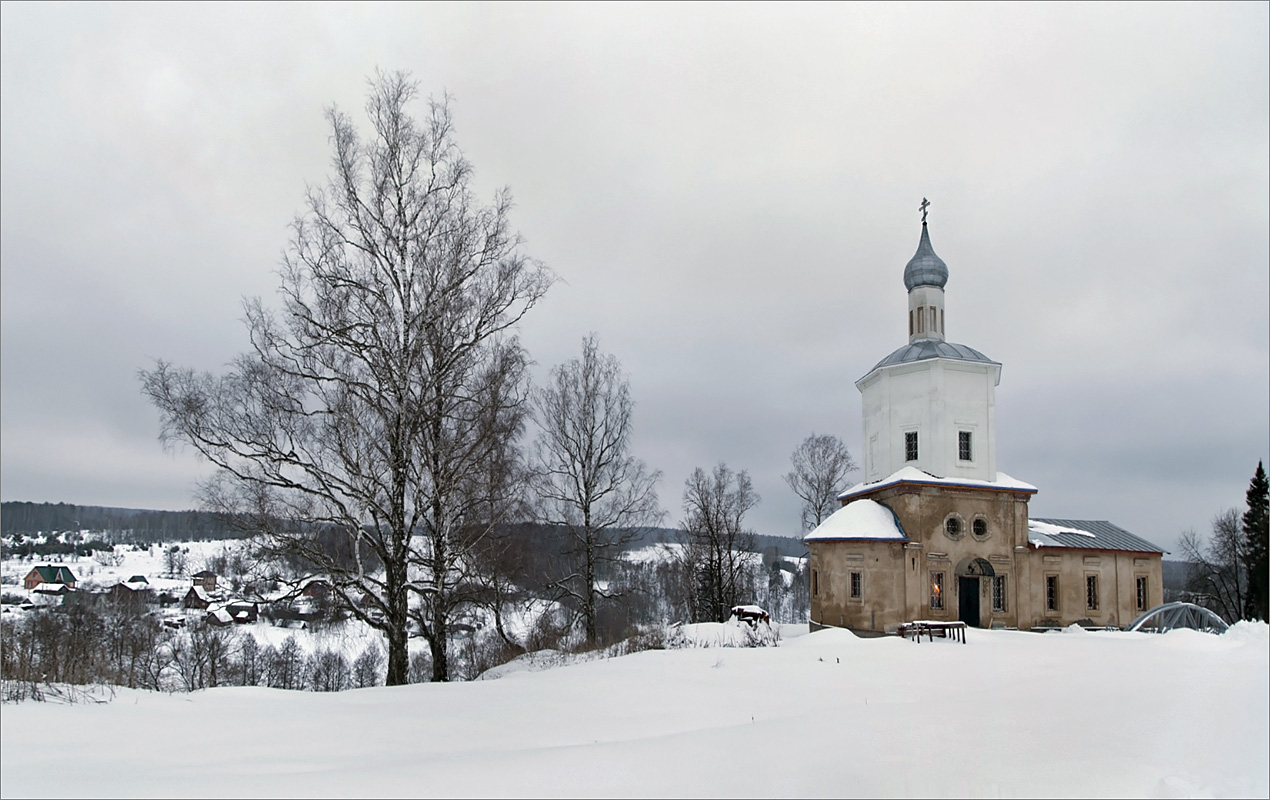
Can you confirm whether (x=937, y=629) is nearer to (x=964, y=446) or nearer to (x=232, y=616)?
(x=964, y=446)

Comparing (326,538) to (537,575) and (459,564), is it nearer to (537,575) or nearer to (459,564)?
(459,564)

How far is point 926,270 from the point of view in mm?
30297

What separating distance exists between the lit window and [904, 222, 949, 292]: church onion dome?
6278 mm

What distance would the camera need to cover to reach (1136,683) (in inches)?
393

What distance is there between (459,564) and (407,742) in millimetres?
7940

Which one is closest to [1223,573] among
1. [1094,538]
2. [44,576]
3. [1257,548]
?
[1257,548]

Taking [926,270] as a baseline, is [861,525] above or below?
below

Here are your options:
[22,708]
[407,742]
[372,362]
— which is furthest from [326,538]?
[407,742]

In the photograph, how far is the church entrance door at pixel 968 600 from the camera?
2622 centimetres

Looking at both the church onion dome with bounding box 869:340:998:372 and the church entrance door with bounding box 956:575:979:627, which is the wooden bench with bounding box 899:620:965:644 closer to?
the church entrance door with bounding box 956:575:979:627

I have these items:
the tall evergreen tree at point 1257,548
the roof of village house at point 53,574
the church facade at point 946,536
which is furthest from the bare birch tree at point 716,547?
the roof of village house at point 53,574

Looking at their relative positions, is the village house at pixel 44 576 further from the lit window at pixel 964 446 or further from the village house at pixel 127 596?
the lit window at pixel 964 446

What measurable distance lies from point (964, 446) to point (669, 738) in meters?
23.6

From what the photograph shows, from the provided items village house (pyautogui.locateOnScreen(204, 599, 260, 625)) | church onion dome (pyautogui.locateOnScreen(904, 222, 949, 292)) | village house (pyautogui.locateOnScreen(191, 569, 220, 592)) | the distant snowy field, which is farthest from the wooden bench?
village house (pyautogui.locateOnScreen(204, 599, 260, 625))
